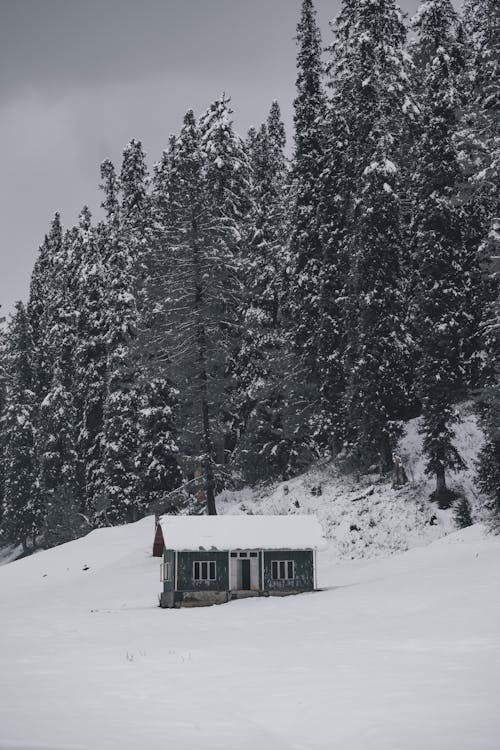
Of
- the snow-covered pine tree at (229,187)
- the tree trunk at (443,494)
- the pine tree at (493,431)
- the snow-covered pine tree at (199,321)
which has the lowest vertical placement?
the tree trunk at (443,494)

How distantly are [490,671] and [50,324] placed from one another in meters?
62.2

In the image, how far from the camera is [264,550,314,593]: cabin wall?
31422 millimetres

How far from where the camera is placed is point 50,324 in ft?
236

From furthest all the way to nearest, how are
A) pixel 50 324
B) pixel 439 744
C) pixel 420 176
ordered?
pixel 50 324 → pixel 420 176 → pixel 439 744

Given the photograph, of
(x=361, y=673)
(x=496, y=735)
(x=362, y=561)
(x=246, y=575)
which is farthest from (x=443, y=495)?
→ (x=496, y=735)

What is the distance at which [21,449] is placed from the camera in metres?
69.6

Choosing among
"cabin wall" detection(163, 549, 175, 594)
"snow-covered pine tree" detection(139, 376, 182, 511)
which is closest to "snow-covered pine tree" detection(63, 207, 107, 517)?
"snow-covered pine tree" detection(139, 376, 182, 511)

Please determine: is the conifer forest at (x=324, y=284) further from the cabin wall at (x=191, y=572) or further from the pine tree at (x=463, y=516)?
the cabin wall at (x=191, y=572)

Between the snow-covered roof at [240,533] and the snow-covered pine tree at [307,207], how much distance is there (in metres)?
10.7

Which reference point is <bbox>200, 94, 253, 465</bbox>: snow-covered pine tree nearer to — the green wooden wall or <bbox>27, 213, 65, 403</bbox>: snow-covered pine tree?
the green wooden wall

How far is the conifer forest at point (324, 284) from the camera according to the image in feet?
115

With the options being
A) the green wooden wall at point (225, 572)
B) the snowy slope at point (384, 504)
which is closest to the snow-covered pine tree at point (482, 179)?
the snowy slope at point (384, 504)

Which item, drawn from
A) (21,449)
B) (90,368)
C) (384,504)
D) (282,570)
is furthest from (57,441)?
(282,570)

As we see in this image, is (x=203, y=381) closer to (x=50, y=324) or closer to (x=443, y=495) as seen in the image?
(x=443, y=495)
